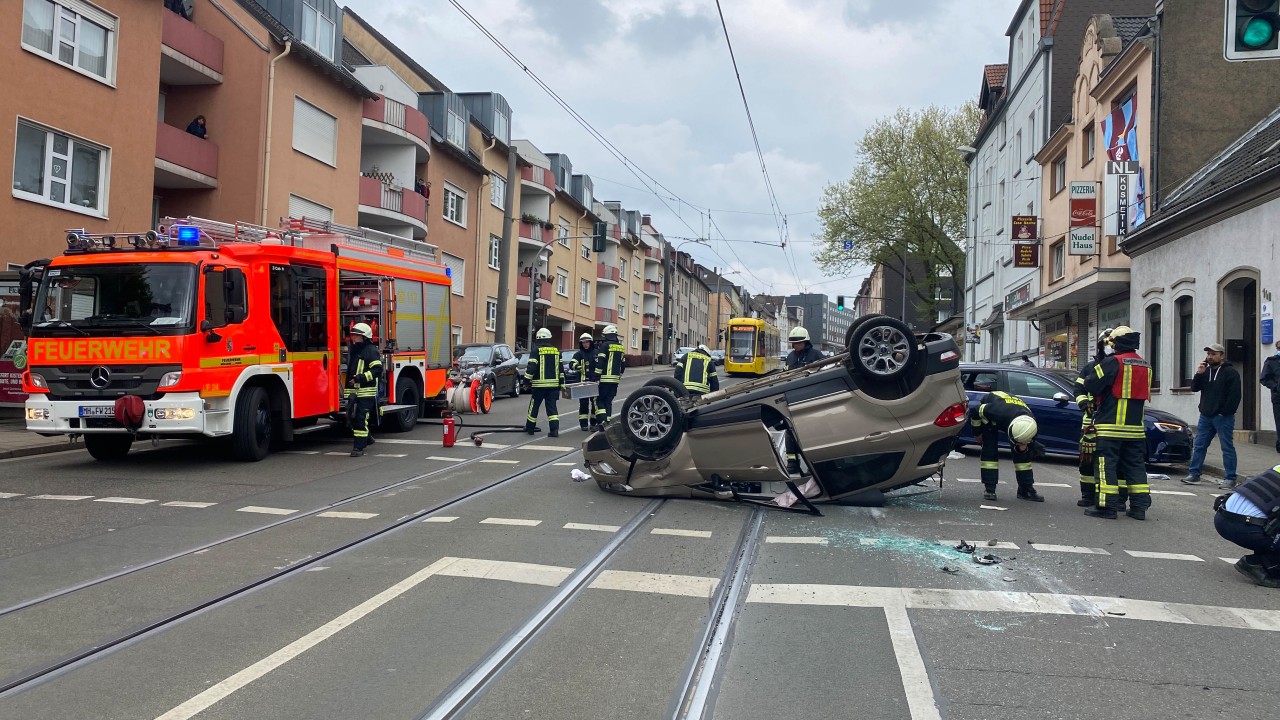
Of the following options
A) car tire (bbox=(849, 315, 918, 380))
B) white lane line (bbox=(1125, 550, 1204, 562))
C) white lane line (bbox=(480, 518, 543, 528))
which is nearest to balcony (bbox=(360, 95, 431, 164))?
white lane line (bbox=(480, 518, 543, 528))

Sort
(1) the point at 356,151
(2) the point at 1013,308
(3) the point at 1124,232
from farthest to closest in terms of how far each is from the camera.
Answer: (2) the point at 1013,308 → (1) the point at 356,151 → (3) the point at 1124,232

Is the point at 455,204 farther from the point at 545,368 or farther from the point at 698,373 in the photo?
the point at 698,373

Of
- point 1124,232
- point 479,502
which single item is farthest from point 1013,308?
point 479,502

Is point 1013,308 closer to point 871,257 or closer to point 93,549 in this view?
point 871,257

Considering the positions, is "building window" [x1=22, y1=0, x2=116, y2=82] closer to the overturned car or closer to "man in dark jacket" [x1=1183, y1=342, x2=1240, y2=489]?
the overturned car

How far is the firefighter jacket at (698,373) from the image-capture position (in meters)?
11.7

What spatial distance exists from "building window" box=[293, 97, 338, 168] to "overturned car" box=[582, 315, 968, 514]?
1920 cm

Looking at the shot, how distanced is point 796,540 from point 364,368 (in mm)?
6978

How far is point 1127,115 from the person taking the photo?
22.5m

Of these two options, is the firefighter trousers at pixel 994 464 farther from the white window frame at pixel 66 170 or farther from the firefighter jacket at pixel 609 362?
the white window frame at pixel 66 170

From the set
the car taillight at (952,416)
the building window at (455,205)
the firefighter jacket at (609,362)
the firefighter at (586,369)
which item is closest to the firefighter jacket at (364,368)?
the firefighter jacket at (609,362)

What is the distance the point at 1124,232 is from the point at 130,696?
23459mm

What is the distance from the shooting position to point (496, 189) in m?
38.8

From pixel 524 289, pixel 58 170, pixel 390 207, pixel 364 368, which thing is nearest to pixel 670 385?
pixel 364 368
